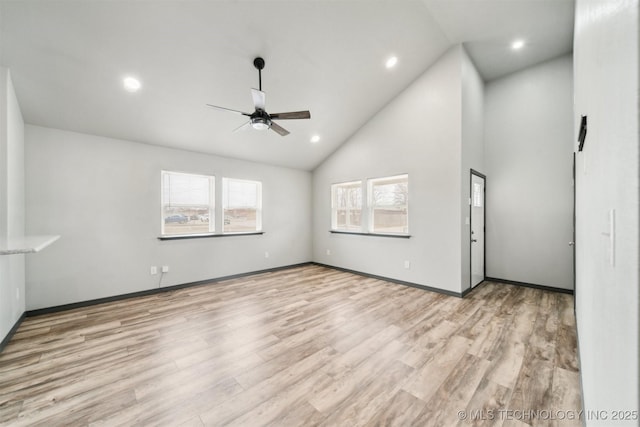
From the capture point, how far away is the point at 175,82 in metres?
3.29

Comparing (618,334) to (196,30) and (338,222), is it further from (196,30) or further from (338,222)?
(338,222)

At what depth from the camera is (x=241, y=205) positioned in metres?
5.55

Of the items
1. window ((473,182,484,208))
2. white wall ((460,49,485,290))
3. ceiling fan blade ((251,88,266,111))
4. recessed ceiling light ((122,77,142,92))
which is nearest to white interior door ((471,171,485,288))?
window ((473,182,484,208))

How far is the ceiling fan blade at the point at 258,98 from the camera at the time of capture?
8.82ft

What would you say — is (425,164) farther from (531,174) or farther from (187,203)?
(187,203)

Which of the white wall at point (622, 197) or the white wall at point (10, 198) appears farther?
the white wall at point (10, 198)

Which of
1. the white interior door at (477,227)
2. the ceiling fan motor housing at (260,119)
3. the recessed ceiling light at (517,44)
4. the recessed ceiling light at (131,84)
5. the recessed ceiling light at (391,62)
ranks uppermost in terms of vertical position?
the recessed ceiling light at (517,44)

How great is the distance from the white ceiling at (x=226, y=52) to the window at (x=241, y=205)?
3.40 feet

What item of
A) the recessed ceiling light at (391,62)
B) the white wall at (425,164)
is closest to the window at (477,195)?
the white wall at (425,164)

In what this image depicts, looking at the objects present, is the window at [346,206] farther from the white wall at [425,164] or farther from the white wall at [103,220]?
the white wall at [103,220]

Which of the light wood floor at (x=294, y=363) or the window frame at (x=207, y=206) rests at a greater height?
the window frame at (x=207, y=206)

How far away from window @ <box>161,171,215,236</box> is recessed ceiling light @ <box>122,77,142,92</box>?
159 cm

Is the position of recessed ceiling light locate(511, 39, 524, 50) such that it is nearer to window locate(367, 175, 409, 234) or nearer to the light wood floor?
window locate(367, 175, 409, 234)

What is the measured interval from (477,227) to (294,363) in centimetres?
418
